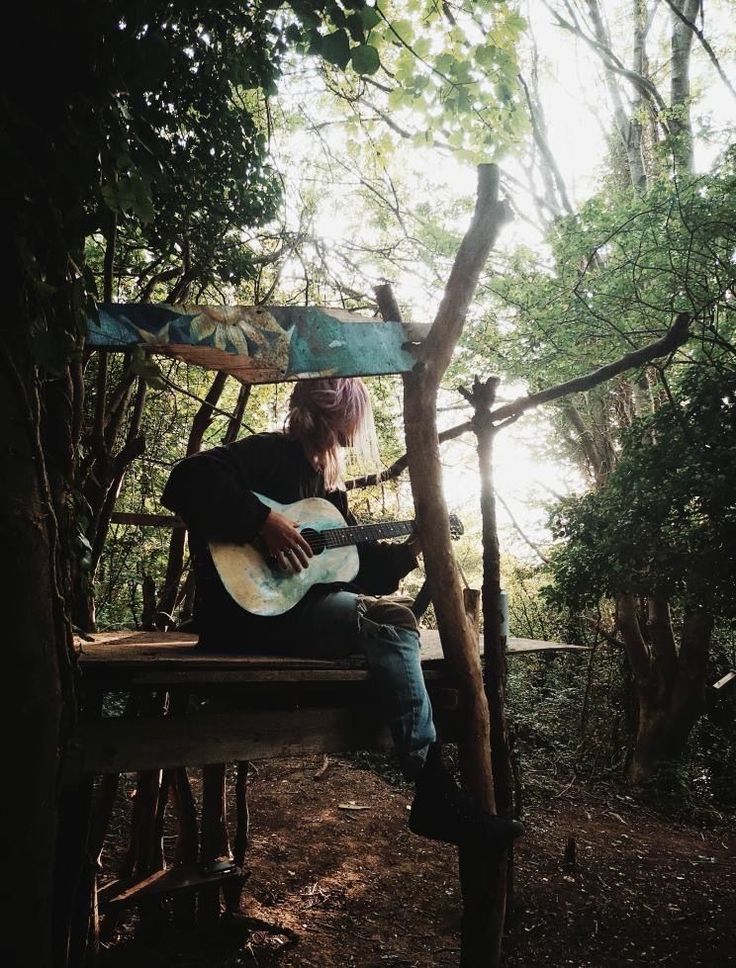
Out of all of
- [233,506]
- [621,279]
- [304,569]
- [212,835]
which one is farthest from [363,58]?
[621,279]

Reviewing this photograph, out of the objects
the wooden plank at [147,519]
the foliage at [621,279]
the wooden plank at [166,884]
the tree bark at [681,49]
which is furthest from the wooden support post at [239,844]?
the tree bark at [681,49]

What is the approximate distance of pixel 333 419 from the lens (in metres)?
3.11

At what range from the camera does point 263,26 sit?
3.60 meters

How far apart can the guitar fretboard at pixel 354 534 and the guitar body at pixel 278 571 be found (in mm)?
38

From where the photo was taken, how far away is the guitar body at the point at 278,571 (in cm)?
261

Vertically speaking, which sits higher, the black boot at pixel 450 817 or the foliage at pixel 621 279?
the foliage at pixel 621 279

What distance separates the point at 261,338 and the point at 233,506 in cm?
68

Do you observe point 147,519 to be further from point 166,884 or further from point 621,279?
point 621,279

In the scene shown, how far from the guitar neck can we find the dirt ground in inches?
115

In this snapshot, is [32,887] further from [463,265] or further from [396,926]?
[396,926]

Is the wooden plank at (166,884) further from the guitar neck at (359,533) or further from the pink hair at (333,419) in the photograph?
the pink hair at (333,419)

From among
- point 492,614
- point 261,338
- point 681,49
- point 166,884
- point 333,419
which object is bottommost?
point 166,884

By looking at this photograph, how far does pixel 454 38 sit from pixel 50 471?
3268 millimetres

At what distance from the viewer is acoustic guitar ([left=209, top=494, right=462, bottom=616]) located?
8.59 feet
